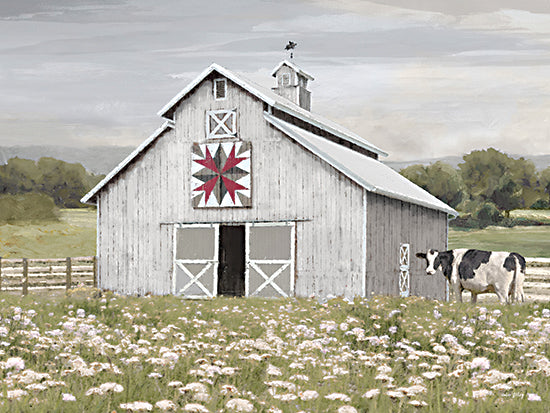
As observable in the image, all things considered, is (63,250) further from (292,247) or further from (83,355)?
(83,355)

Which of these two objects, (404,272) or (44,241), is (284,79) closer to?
(404,272)

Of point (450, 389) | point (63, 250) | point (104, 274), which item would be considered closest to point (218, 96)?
point (104, 274)

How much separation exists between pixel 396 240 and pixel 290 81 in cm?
991

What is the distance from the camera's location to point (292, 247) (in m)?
19.1

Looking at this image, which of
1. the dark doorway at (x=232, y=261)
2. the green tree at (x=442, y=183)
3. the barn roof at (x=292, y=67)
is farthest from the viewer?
the green tree at (x=442, y=183)

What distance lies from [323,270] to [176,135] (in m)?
7.09

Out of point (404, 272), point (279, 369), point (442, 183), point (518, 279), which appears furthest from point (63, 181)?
point (279, 369)

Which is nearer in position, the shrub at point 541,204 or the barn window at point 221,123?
the barn window at point 221,123

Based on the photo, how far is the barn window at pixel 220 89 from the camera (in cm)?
2059

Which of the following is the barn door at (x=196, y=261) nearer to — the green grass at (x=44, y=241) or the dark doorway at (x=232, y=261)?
the dark doorway at (x=232, y=261)

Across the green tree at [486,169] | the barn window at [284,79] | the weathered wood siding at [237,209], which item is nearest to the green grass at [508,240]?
the barn window at [284,79]

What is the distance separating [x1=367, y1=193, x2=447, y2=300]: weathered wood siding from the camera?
18.8 m

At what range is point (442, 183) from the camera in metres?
110

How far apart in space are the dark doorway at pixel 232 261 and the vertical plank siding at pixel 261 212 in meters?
4.58
